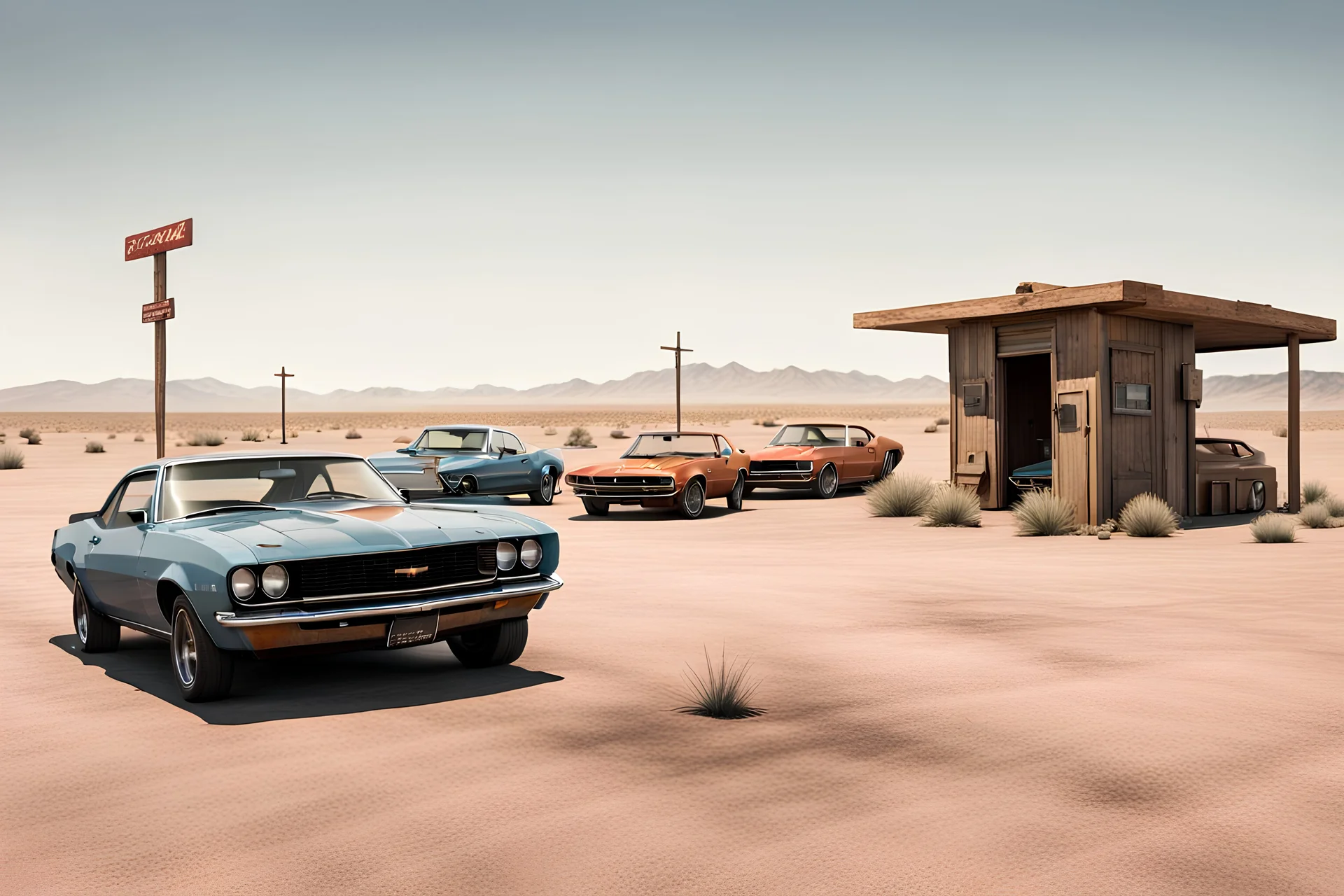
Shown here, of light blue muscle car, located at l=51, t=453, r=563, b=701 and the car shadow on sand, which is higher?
light blue muscle car, located at l=51, t=453, r=563, b=701

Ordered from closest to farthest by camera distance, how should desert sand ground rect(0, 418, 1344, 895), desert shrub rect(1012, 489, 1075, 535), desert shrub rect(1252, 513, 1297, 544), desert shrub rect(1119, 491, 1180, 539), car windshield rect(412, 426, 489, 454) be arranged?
desert sand ground rect(0, 418, 1344, 895) → desert shrub rect(1252, 513, 1297, 544) → desert shrub rect(1119, 491, 1180, 539) → desert shrub rect(1012, 489, 1075, 535) → car windshield rect(412, 426, 489, 454)

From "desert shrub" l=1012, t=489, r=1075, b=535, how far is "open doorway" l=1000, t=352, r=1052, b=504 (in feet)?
19.5

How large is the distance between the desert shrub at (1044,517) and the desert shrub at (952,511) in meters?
0.91

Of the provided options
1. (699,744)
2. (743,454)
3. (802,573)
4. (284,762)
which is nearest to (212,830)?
(284,762)

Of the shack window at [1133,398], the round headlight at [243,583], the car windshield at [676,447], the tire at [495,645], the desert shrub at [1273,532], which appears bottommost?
the tire at [495,645]

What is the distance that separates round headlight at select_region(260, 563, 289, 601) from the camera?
6.32m

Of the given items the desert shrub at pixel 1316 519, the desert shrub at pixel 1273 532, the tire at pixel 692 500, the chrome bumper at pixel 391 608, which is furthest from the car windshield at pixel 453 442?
the chrome bumper at pixel 391 608

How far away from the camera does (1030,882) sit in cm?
409

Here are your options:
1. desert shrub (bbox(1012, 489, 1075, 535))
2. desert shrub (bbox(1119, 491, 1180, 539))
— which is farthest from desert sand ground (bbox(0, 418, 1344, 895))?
desert shrub (bbox(1012, 489, 1075, 535))

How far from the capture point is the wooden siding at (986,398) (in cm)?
2030

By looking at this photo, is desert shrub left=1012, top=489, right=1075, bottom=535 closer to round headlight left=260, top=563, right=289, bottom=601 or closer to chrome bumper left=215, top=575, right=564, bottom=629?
chrome bumper left=215, top=575, right=564, bottom=629

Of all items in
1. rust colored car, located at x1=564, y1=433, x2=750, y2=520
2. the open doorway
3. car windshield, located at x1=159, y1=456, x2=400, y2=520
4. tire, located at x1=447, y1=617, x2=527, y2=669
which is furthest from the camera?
the open doorway

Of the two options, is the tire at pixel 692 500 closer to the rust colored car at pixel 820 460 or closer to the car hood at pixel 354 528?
the rust colored car at pixel 820 460

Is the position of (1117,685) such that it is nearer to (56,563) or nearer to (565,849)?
(565,849)
